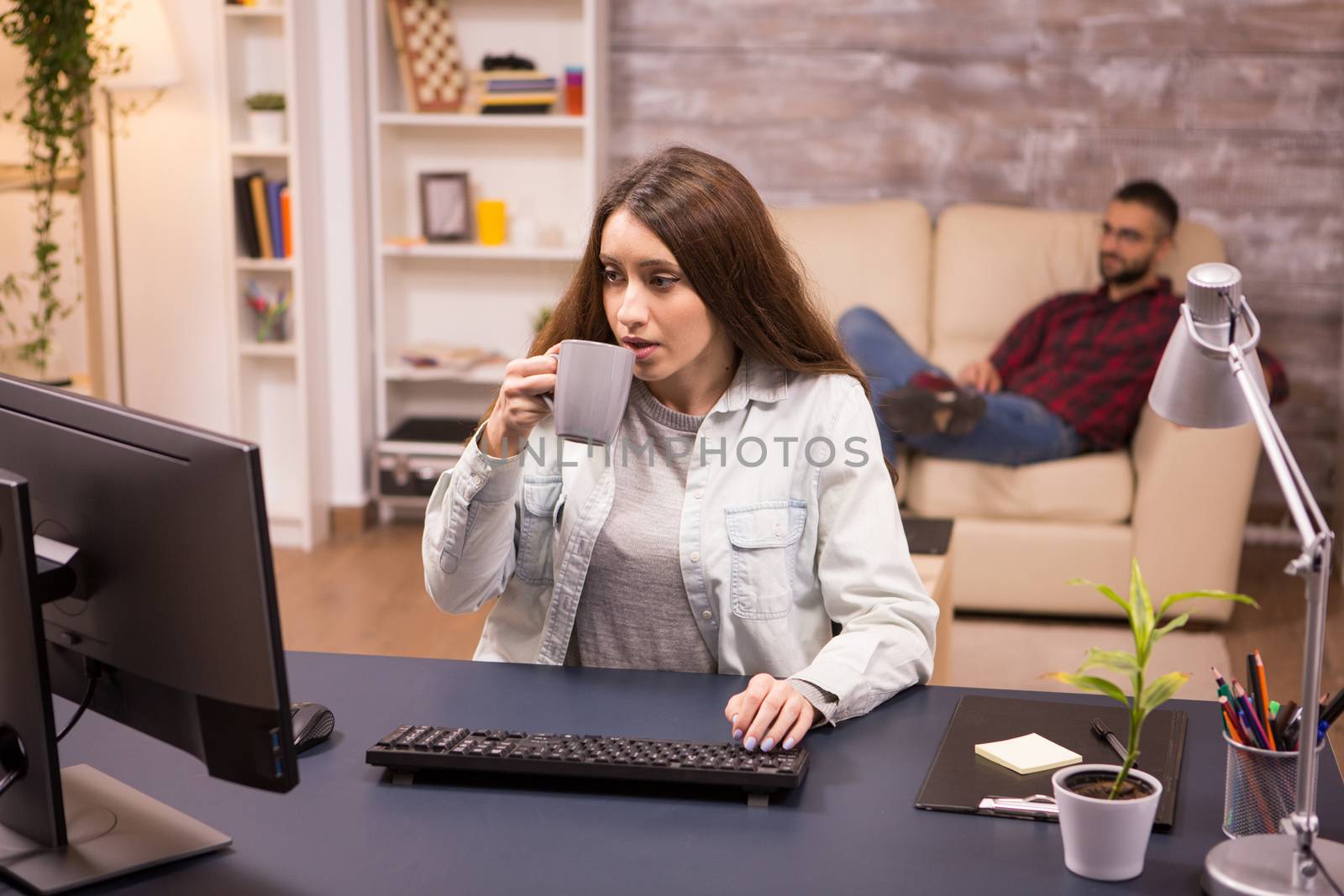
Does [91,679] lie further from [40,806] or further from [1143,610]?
[1143,610]

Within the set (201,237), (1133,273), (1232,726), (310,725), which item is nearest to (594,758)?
(310,725)

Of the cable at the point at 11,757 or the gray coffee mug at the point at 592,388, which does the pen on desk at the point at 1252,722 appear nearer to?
the gray coffee mug at the point at 592,388

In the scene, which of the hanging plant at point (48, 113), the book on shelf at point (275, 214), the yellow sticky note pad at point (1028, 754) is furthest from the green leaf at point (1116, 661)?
the book on shelf at point (275, 214)

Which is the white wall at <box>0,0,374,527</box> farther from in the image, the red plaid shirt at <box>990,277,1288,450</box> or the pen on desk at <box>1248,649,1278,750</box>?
the pen on desk at <box>1248,649,1278,750</box>

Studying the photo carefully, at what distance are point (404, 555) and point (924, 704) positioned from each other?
9.97 feet

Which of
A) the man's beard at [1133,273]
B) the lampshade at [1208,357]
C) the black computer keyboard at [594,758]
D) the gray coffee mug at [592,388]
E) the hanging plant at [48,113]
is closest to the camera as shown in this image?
the lampshade at [1208,357]

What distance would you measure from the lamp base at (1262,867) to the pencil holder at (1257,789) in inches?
1.4

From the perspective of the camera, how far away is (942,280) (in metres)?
4.19

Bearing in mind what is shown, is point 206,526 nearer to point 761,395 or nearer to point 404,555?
point 761,395

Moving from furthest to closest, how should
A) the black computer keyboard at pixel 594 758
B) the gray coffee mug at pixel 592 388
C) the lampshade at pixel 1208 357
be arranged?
1. the gray coffee mug at pixel 592 388
2. the black computer keyboard at pixel 594 758
3. the lampshade at pixel 1208 357

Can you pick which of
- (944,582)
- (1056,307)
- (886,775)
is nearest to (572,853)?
(886,775)

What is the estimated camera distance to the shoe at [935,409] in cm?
369

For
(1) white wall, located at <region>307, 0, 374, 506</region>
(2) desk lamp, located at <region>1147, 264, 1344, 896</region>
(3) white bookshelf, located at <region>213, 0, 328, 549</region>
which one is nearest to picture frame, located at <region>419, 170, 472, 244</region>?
(1) white wall, located at <region>307, 0, 374, 506</region>

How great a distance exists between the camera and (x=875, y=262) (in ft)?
13.6
